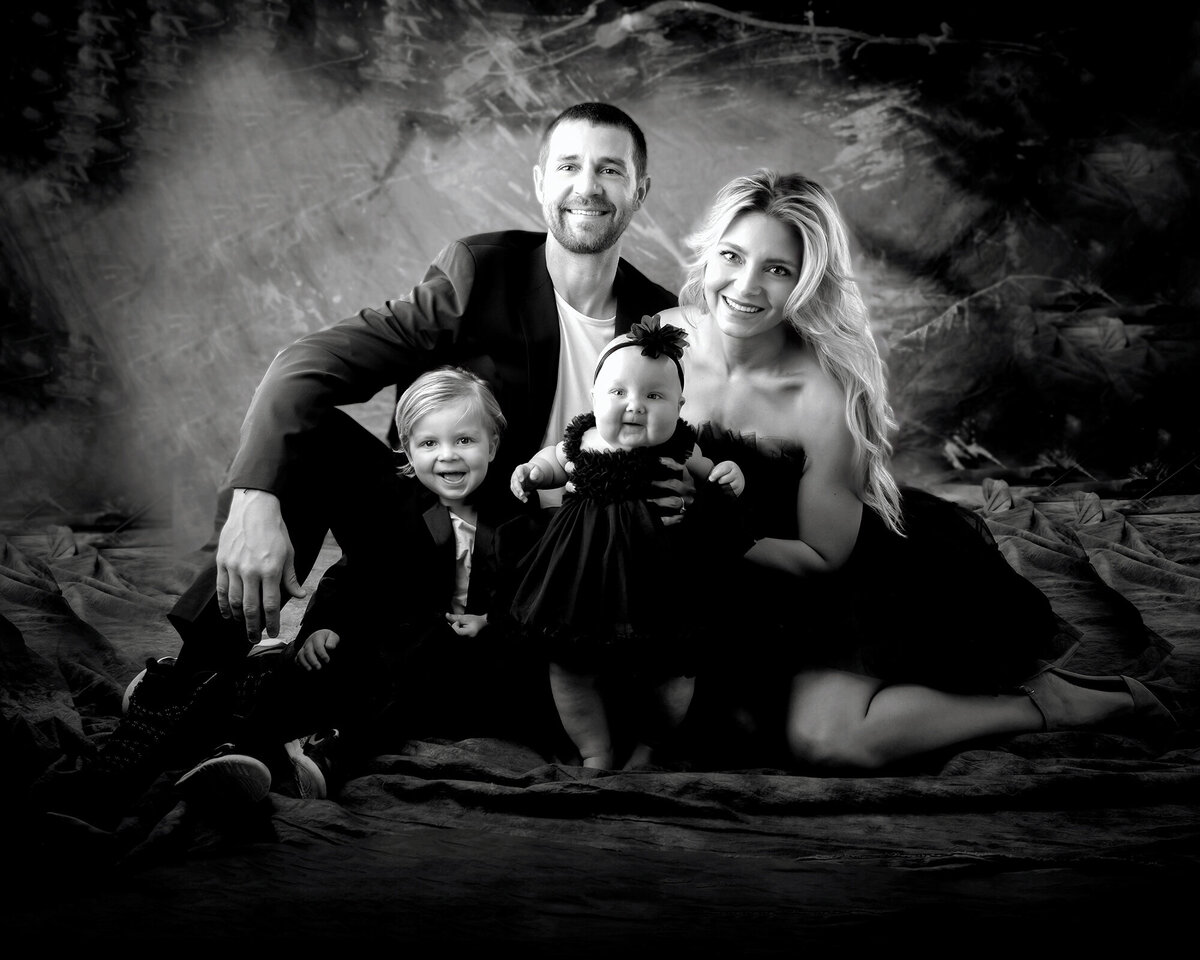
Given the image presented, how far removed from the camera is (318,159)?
4.75m

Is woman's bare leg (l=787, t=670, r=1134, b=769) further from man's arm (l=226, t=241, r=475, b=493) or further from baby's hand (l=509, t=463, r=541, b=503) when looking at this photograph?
man's arm (l=226, t=241, r=475, b=493)

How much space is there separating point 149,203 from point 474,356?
2.56 metres

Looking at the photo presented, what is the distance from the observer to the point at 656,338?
221 centimetres

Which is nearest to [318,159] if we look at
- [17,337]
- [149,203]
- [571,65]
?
[149,203]

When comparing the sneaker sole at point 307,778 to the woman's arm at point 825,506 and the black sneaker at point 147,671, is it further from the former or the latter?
the woman's arm at point 825,506

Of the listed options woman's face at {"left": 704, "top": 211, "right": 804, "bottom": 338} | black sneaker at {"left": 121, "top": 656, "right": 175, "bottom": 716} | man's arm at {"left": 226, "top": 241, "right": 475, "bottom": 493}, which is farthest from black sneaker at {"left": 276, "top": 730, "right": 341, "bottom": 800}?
woman's face at {"left": 704, "top": 211, "right": 804, "bottom": 338}

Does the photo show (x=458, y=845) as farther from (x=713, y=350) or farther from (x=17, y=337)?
(x=17, y=337)

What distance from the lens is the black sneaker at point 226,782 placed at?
75.0 inches

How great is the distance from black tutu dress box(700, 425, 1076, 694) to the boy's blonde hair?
1.42 ft

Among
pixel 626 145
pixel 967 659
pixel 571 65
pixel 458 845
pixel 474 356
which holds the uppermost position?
pixel 571 65

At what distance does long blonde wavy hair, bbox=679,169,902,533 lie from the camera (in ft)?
8.16

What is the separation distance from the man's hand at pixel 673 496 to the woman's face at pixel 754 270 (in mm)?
417

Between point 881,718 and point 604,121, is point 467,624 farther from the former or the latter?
point 604,121

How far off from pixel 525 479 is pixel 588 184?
2.60 feet
